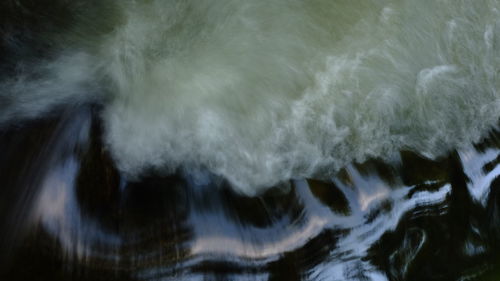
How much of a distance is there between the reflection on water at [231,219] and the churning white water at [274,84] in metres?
0.12

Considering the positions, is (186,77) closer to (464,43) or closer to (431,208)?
(431,208)

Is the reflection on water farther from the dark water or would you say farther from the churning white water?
the churning white water

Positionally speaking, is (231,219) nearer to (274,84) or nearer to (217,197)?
(217,197)

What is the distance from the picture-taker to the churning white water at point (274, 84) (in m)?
2.75

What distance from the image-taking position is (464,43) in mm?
3262

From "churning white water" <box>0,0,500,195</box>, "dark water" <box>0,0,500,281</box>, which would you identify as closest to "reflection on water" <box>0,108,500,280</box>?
"dark water" <box>0,0,500,281</box>

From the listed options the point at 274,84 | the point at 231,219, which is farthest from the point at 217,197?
the point at 274,84

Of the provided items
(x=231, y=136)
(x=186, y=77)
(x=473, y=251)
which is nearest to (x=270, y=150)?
(x=231, y=136)

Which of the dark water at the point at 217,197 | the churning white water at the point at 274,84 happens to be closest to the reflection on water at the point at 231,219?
the dark water at the point at 217,197

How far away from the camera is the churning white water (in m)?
2.75

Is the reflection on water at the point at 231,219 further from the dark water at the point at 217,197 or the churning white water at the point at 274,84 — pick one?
the churning white water at the point at 274,84

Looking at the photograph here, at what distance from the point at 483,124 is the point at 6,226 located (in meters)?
2.77

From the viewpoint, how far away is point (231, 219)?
2.59 metres

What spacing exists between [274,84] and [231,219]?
85 centimetres
